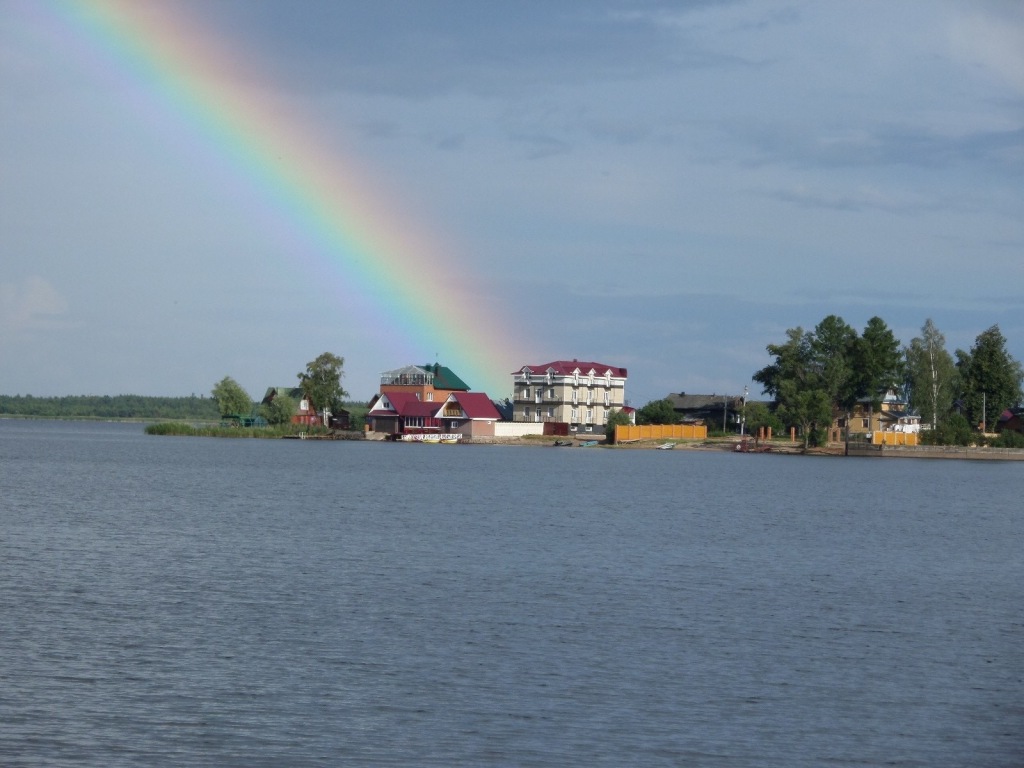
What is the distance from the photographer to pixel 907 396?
456ft

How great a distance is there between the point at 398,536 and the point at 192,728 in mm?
21563

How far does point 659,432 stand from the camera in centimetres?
13075

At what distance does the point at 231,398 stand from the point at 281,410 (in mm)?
11516

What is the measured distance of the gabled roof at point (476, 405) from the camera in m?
132

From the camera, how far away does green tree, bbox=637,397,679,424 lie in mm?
134750

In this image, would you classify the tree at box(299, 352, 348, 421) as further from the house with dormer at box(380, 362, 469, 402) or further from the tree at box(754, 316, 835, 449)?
the tree at box(754, 316, 835, 449)

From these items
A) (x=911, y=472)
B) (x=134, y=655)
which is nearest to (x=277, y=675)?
(x=134, y=655)

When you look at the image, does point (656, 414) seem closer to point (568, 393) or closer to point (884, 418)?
point (568, 393)

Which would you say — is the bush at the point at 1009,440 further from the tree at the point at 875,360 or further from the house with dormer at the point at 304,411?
the house with dormer at the point at 304,411

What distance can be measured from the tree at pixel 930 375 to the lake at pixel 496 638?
8393 centimetres

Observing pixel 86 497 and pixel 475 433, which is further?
pixel 475 433

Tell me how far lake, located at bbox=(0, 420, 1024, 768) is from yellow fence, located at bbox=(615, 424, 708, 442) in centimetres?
8196

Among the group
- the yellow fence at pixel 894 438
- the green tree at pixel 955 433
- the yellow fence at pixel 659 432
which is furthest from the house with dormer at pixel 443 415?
the green tree at pixel 955 433

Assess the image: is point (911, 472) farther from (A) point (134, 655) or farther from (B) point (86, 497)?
(A) point (134, 655)
